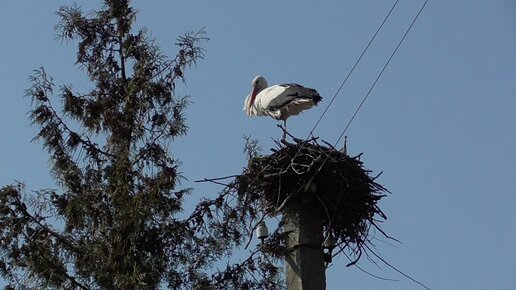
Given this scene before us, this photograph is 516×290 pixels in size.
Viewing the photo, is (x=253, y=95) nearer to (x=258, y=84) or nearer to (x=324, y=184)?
(x=258, y=84)

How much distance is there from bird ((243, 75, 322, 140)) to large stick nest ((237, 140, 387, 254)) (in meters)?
2.62

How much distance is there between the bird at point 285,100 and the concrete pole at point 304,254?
164 inches

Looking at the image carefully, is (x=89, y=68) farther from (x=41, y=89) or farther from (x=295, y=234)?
(x=295, y=234)

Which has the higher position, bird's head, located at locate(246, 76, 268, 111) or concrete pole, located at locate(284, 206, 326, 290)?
bird's head, located at locate(246, 76, 268, 111)

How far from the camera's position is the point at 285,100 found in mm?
13742

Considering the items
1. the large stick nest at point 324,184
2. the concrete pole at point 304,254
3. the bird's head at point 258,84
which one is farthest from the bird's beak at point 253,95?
the concrete pole at point 304,254

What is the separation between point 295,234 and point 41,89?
375 cm

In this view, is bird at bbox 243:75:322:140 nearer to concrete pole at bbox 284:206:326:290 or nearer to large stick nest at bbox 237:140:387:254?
large stick nest at bbox 237:140:387:254

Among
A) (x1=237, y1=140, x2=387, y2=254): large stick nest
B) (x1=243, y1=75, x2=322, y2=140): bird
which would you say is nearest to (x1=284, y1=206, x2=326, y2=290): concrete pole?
(x1=237, y1=140, x2=387, y2=254): large stick nest

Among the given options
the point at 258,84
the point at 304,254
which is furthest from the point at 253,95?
the point at 304,254

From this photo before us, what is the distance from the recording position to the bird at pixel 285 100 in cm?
1355

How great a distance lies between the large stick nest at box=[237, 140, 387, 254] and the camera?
32.7ft

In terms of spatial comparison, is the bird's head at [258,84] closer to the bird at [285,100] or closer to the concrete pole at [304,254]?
the bird at [285,100]

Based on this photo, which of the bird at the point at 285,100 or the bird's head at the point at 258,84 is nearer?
the bird at the point at 285,100
